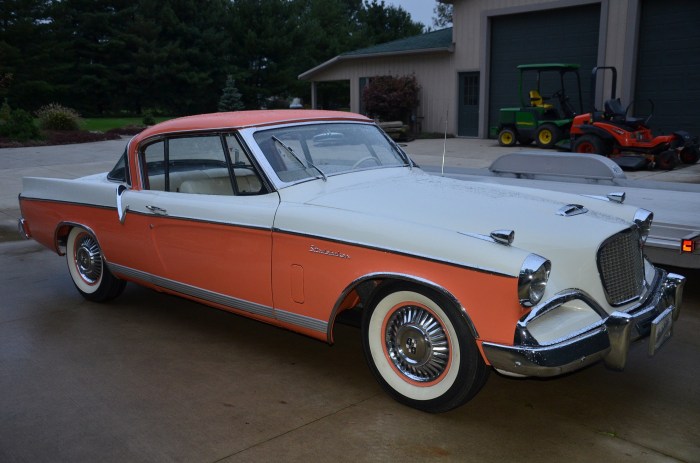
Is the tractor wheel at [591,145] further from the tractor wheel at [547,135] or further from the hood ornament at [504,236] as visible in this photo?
the hood ornament at [504,236]

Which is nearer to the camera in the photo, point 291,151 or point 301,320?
point 301,320

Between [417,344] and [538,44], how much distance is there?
19.4m

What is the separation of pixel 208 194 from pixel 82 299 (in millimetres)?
2112

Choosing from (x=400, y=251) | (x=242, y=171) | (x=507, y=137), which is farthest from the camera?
(x=507, y=137)

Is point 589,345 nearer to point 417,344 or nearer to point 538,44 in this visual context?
point 417,344

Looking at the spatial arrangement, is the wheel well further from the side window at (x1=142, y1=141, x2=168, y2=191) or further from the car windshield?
the side window at (x1=142, y1=141, x2=168, y2=191)

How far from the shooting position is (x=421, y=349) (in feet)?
11.6

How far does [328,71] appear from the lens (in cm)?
2953

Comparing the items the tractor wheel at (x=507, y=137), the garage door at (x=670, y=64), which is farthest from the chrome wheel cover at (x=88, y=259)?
the garage door at (x=670, y=64)

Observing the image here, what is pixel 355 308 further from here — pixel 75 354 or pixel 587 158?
pixel 587 158

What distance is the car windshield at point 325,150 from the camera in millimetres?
4383

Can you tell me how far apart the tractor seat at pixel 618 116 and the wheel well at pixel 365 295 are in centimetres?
1253

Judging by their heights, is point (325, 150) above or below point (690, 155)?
above

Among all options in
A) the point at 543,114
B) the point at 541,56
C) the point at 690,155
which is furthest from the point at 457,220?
the point at 541,56
